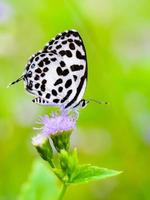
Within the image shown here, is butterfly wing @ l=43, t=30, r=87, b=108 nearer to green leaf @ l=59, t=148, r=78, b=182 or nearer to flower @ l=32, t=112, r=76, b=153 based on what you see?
flower @ l=32, t=112, r=76, b=153

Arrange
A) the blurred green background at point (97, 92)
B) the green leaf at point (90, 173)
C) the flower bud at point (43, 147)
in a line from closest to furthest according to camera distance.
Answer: the green leaf at point (90, 173) → the flower bud at point (43, 147) → the blurred green background at point (97, 92)

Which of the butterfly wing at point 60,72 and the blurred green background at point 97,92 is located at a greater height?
the butterfly wing at point 60,72

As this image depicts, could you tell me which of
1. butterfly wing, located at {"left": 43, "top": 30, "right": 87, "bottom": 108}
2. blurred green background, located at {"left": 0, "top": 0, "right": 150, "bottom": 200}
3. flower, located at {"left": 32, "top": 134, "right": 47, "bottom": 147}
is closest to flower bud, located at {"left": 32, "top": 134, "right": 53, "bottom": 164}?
flower, located at {"left": 32, "top": 134, "right": 47, "bottom": 147}

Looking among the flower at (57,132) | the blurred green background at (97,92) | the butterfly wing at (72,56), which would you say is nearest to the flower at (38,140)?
the flower at (57,132)

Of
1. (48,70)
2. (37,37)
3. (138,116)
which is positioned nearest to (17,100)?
(37,37)

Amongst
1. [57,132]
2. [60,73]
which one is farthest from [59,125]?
[60,73]

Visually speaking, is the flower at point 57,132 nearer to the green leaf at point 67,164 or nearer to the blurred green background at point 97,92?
the green leaf at point 67,164

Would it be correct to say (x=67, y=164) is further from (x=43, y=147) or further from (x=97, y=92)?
(x=97, y=92)

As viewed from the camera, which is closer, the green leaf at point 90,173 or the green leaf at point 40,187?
the green leaf at point 90,173

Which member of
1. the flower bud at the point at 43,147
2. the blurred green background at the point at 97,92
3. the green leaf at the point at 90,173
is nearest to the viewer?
the green leaf at the point at 90,173
